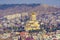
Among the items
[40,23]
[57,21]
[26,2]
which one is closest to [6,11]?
[26,2]

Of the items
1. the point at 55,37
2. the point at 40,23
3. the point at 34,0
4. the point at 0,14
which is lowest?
the point at 55,37

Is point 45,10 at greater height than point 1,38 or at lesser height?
greater

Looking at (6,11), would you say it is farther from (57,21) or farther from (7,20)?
(57,21)

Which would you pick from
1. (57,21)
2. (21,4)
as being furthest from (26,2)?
(57,21)

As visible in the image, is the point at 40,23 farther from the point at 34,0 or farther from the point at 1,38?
the point at 1,38

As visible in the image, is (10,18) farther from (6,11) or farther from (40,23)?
(40,23)

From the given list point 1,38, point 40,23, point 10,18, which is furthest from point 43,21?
point 1,38

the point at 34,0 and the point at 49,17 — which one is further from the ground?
the point at 34,0
